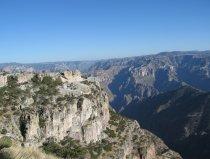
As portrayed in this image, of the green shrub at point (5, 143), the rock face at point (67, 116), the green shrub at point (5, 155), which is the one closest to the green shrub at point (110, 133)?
the rock face at point (67, 116)

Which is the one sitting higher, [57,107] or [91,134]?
[57,107]

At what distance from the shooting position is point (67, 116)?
120562 mm

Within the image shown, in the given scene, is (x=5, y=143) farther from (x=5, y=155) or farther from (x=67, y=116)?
(x=67, y=116)

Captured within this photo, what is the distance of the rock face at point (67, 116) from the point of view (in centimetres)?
11012

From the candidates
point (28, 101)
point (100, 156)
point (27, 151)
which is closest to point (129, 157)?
point (100, 156)

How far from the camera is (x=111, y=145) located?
129m

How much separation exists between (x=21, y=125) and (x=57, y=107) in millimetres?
14706

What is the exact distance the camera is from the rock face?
11012cm

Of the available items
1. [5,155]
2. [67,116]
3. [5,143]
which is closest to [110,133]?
[67,116]

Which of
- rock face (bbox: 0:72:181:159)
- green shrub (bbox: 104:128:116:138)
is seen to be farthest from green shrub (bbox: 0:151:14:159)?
green shrub (bbox: 104:128:116:138)

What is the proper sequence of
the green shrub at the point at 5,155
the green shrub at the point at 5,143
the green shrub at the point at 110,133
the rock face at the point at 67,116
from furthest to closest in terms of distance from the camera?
1. the green shrub at the point at 110,133
2. the rock face at the point at 67,116
3. the green shrub at the point at 5,143
4. the green shrub at the point at 5,155

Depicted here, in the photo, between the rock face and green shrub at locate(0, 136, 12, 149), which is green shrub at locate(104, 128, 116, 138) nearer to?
the rock face

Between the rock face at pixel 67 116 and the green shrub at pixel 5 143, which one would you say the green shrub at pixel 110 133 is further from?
the green shrub at pixel 5 143

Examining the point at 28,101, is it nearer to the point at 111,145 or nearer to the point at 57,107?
the point at 57,107
